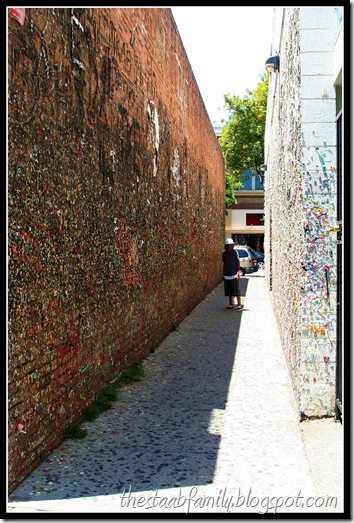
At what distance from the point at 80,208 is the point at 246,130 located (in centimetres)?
3080

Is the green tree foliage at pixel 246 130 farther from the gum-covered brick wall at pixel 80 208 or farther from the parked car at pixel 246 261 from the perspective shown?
the gum-covered brick wall at pixel 80 208

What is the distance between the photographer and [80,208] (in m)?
4.94

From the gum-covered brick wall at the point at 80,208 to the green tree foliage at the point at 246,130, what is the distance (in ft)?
84.1

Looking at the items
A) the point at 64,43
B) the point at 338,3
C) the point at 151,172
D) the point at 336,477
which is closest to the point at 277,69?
the point at 151,172

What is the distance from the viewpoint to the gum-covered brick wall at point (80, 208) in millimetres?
3779

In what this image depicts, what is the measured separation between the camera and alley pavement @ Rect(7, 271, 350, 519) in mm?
3600

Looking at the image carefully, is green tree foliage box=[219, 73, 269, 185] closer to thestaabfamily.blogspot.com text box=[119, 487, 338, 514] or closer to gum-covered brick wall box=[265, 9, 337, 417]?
gum-covered brick wall box=[265, 9, 337, 417]

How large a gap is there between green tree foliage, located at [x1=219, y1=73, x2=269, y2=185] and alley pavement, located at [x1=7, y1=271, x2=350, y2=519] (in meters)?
28.5

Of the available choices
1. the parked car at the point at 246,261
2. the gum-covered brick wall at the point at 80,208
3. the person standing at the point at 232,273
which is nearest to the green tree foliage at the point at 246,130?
the parked car at the point at 246,261

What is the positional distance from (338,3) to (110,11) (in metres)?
2.37

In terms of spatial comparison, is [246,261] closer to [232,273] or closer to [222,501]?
[232,273]

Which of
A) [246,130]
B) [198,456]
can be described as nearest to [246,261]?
[246,130]

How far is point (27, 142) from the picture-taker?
3844 mm

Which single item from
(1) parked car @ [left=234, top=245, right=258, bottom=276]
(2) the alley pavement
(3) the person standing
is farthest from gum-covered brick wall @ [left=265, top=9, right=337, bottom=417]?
(1) parked car @ [left=234, top=245, right=258, bottom=276]
